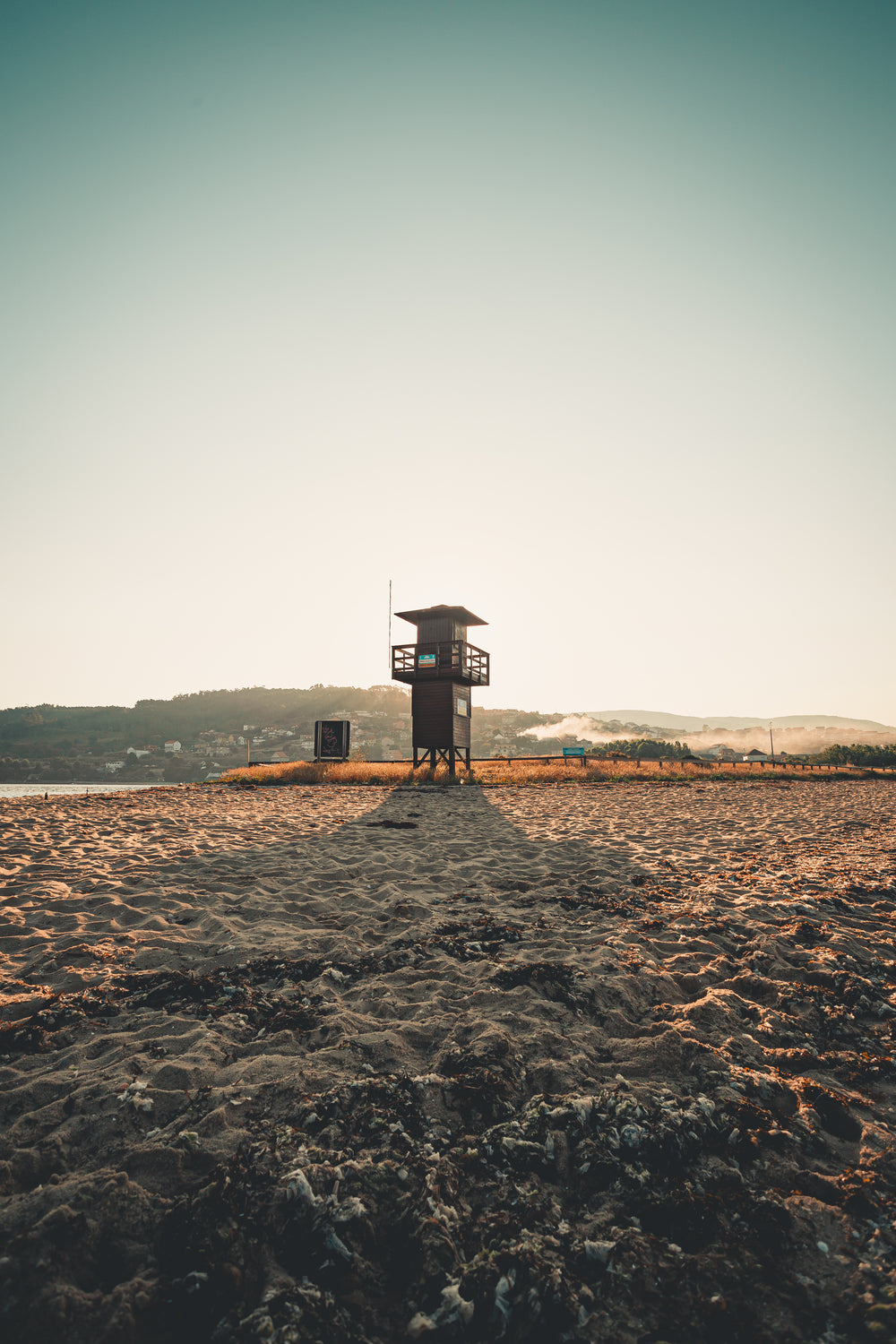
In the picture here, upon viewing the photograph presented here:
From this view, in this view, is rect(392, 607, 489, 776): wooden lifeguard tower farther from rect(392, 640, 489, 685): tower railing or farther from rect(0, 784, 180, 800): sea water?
rect(0, 784, 180, 800): sea water

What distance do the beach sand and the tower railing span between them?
792 inches

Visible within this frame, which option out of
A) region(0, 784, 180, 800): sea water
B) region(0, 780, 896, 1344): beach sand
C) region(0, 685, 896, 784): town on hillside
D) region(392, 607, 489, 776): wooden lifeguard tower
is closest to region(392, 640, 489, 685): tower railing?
region(392, 607, 489, 776): wooden lifeguard tower

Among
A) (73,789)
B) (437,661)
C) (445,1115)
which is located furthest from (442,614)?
(73,789)

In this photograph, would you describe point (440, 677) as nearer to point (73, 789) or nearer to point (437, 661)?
point (437, 661)

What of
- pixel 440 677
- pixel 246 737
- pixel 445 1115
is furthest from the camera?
pixel 246 737

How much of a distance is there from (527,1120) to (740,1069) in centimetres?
135

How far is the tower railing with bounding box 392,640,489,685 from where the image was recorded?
26.6m

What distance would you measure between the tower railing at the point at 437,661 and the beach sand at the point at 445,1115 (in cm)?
2010

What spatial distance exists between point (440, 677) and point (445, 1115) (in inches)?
944

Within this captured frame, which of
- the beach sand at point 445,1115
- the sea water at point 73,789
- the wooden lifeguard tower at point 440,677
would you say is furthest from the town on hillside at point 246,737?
the beach sand at point 445,1115

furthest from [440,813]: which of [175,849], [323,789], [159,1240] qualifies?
[159,1240]

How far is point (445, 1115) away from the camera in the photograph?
2949 mm

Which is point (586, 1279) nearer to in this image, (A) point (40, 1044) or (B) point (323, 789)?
(A) point (40, 1044)

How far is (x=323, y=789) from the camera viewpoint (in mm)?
23016
